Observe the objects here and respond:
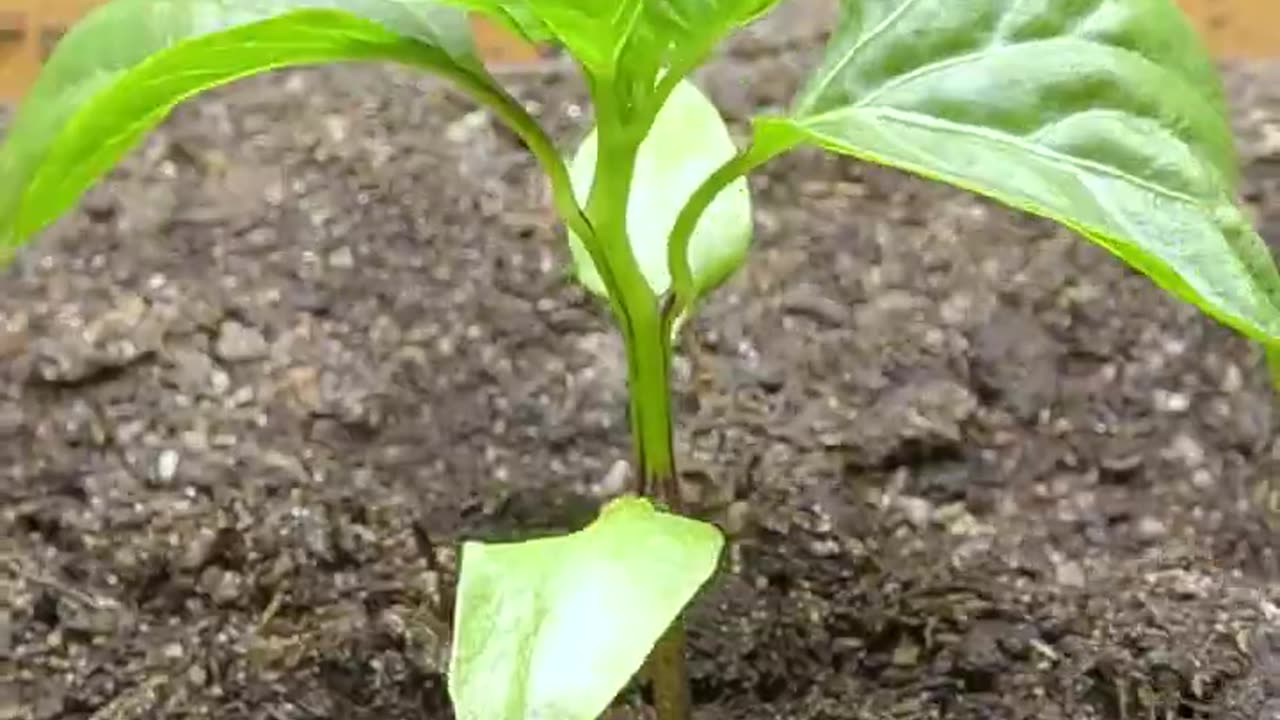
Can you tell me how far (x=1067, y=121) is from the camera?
55 cm

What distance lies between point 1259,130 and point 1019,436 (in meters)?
0.26

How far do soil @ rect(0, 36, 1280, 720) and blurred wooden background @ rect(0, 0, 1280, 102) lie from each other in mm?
108

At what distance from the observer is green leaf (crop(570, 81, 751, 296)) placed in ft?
2.27

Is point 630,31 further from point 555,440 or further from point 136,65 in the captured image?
point 555,440

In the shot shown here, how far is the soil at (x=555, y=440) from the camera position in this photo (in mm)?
774

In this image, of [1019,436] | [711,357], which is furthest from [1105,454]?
[711,357]

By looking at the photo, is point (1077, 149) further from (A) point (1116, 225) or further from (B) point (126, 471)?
(B) point (126, 471)

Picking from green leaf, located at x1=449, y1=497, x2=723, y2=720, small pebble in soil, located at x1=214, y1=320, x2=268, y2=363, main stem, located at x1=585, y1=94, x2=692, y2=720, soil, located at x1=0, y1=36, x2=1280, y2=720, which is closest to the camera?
green leaf, located at x1=449, y1=497, x2=723, y2=720

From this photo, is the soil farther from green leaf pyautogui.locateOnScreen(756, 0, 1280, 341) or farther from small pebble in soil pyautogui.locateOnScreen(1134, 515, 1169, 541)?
green leaf pyautogui.locateOnScreen(756, 0, 1280, 341)

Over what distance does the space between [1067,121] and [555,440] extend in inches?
14.3

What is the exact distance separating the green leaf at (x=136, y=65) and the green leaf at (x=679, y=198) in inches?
4.5

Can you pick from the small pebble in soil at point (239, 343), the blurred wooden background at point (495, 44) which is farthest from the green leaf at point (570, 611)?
the blurred wooden background at point (495, 44)

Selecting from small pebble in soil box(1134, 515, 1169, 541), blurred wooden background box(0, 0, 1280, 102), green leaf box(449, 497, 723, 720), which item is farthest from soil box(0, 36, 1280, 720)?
green leaf box(449, 497, 723, 720)

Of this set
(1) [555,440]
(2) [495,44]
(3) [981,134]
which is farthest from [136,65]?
(2) [495,44]
